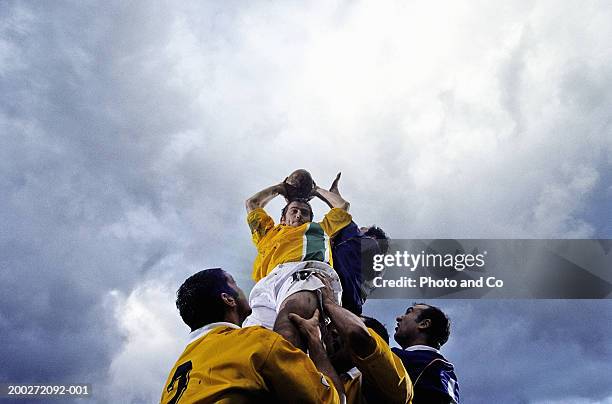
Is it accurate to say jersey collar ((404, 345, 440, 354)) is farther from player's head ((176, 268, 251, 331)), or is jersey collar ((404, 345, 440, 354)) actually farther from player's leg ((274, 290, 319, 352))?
player's head ((176, 268, 251, 331))

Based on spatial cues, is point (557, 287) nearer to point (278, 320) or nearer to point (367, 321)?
point (367, 321)

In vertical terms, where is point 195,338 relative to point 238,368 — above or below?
above

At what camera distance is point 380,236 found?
891 centimetres

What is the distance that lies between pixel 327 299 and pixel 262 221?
307 centimetres

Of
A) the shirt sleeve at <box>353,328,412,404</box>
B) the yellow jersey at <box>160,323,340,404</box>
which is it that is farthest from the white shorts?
the yellow jersey at <box>160,323,340,404</box>

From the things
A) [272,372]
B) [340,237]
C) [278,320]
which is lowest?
[272,372]

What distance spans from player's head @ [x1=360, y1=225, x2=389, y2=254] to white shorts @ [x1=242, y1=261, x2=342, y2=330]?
206 centimetres

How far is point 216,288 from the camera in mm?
4234

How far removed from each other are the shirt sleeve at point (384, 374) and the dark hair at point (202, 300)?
104 cm

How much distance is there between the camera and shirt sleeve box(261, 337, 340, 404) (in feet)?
11.1

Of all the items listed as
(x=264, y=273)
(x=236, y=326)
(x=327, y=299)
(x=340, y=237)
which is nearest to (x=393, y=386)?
(x=236, y=326)

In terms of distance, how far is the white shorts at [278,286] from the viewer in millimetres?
6414

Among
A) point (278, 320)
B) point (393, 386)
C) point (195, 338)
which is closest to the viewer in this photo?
point (195, 338)

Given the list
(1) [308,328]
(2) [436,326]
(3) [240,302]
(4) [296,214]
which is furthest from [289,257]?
(3) [240,302]
